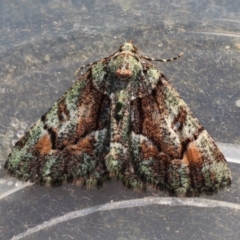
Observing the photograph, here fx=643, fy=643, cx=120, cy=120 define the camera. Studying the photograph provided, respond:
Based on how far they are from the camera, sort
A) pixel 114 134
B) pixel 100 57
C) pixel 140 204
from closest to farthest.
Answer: pixel 114 134, pixel 140 204, pixel 100 57

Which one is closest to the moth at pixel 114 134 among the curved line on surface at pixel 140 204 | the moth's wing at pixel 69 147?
the moth's wing at pixel 69 147

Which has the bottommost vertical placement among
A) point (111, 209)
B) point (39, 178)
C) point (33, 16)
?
point (111, 209)

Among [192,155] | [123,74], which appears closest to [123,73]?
[123,74]

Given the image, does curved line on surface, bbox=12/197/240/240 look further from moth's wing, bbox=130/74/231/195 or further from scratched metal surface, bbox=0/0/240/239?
moth's wing, bbox=130/74/231/195

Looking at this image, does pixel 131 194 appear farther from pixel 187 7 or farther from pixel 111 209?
pixel 187 7

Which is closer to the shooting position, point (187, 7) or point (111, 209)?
point (111, 209)

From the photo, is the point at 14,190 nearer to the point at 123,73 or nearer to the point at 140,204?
the point at 140,204

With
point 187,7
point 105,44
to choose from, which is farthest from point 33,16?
point 187,7
